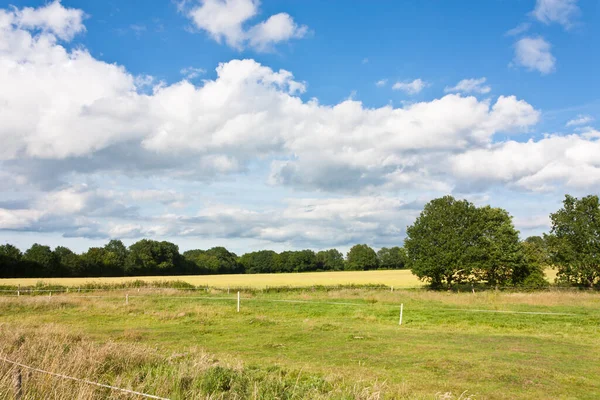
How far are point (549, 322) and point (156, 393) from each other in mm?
23683

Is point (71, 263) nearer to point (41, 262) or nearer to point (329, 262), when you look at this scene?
point (41, 262)

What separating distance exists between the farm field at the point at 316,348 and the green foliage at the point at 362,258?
100 m

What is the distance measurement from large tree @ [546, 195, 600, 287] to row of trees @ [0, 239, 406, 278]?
5854cm

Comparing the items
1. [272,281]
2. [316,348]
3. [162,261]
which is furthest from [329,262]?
[316,348]

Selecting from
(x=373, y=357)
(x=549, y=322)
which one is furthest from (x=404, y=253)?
(x=373, y=357)

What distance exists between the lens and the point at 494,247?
159ft

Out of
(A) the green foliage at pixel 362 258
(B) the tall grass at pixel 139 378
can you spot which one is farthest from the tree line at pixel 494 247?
(A) the green foliage at pixel 362 258

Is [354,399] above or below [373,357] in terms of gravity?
above

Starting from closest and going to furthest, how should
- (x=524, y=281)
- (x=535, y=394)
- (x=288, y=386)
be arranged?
(x=288, y=386) < (x=535, y=394) < (x=524, y=281)

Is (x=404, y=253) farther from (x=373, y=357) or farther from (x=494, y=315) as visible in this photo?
(x=373, y=357)

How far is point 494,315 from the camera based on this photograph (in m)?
27.6

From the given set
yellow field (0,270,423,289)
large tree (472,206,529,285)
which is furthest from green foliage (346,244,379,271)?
large tree (472,206,529,285)

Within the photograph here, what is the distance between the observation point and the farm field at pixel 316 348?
893cm

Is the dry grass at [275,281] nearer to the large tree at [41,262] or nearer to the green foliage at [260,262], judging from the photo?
the large tree at [41,262]
